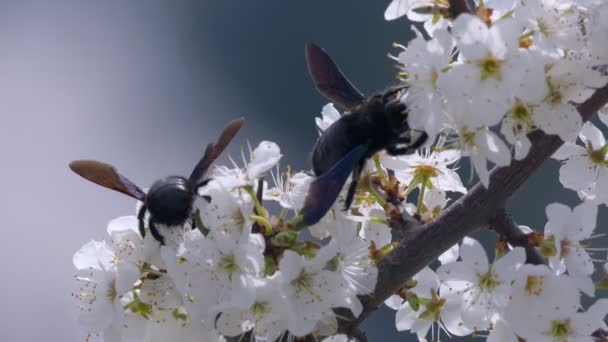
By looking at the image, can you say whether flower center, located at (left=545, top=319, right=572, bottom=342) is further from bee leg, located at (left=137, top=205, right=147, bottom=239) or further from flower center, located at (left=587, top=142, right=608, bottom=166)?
bee leg, located at (left=137, top=205, right=147, bottom=239)

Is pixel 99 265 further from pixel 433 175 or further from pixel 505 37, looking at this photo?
pixel 505 37

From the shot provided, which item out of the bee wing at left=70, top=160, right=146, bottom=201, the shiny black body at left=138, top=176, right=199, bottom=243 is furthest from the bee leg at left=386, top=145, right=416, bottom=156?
the bee wing at left=70, top=160, right=146, bottom=201

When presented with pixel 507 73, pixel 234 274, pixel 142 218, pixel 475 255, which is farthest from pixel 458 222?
pixel 142 218

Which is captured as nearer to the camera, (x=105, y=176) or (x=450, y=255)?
(x=105, y=176)

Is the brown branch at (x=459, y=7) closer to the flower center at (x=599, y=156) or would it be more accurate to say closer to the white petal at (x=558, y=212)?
the white petal at (x=558, y=212)

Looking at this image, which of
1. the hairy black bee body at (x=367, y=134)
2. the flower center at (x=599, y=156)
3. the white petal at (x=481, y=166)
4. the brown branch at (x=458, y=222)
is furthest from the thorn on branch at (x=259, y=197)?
the flower center at (x=599, y=156)

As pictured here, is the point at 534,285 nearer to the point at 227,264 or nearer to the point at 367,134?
the point at 367,134
